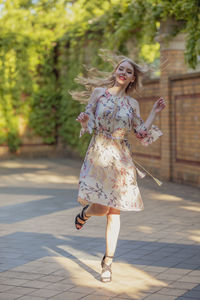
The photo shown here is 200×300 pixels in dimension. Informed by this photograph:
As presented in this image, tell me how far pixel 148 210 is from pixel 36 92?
1033 cm

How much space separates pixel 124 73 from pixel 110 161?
0.76 m

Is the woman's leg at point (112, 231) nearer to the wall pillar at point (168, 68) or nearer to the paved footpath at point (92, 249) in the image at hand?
the paved footpath at point (92, 249)

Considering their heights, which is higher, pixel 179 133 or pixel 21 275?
pixel 179 133

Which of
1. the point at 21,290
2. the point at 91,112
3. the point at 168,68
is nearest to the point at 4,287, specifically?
the point at 21,290

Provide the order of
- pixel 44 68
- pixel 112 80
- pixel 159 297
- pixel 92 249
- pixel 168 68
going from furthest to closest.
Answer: pixel 44 68 < pixel 168 68 < pixel 92 249 < pixel 112 80 < pixel 159 297

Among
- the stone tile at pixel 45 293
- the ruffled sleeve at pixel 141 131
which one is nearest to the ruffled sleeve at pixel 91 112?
the ruffled sleeve at pixel 141 131

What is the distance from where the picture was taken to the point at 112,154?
4.85 m

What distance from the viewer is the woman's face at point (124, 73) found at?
495cm

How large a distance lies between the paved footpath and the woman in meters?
0.34

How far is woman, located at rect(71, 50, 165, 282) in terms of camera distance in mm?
4805

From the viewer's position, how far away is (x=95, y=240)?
20.7ft

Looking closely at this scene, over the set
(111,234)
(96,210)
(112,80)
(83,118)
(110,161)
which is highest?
(112,80)

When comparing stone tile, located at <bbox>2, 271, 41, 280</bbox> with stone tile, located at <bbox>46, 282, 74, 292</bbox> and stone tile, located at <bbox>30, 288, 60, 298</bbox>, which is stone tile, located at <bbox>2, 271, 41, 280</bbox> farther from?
stone tile, located at <bbox>30, 288, 60, 298</bbox>

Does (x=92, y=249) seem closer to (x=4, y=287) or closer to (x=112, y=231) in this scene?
(x=112, y=231)
